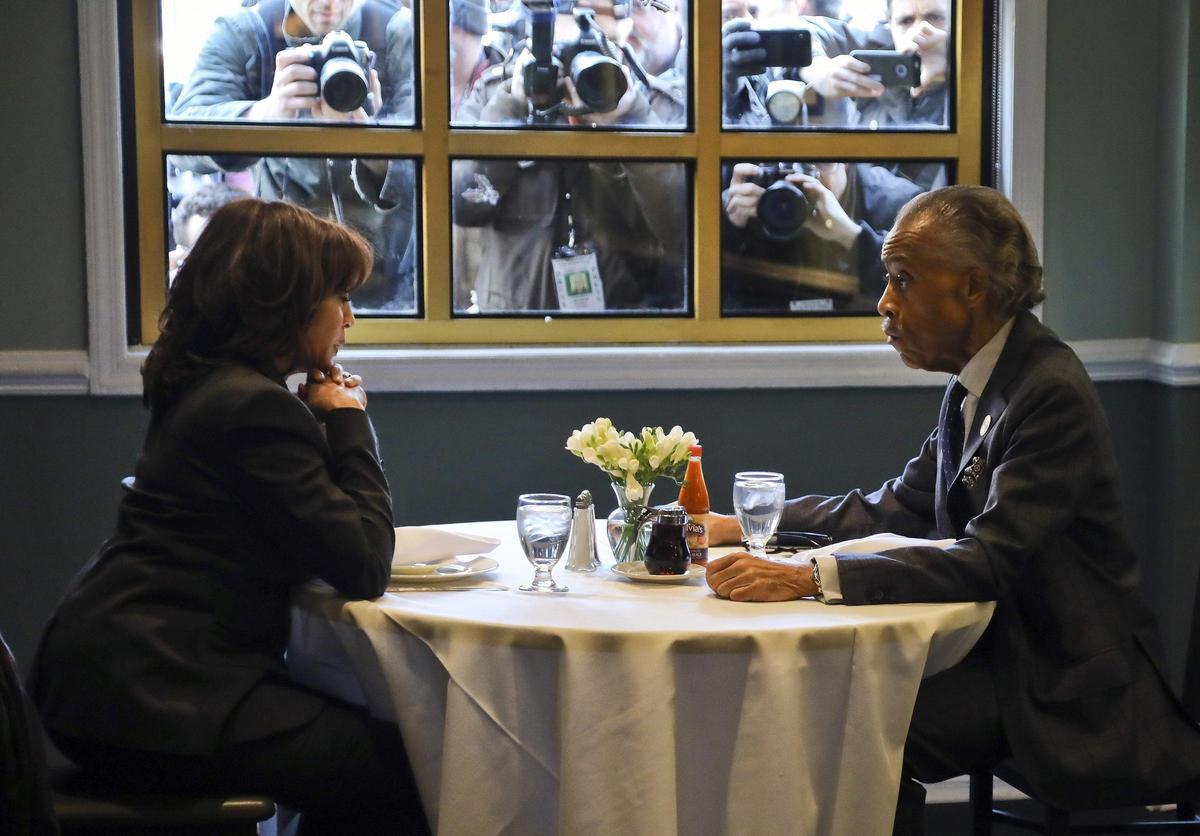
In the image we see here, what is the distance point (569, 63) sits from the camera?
345cm

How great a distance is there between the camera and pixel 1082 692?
204cm

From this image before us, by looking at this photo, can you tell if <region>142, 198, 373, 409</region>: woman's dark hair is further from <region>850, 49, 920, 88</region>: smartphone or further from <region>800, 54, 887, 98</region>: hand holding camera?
<region>850, 49, 920, 88</region>: smartphone

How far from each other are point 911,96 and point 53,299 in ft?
7.32

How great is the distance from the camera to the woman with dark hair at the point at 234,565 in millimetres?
1853

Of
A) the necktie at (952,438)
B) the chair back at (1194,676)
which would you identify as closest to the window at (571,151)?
the necktie at (952,438)

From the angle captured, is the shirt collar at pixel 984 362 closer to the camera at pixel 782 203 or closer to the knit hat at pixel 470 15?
the camera at pixel 782 203

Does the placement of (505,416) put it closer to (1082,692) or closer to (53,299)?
(53,299)

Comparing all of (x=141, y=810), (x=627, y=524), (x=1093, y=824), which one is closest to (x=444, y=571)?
(x=627, y=524)

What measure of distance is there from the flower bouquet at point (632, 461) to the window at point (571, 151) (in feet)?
4.18

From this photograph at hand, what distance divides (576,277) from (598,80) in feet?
1.66

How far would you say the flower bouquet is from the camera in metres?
2.19

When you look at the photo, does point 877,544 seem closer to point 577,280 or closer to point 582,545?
point 582,545

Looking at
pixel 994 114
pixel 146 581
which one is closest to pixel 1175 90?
pixel 994 114

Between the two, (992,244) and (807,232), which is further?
(807,232)
